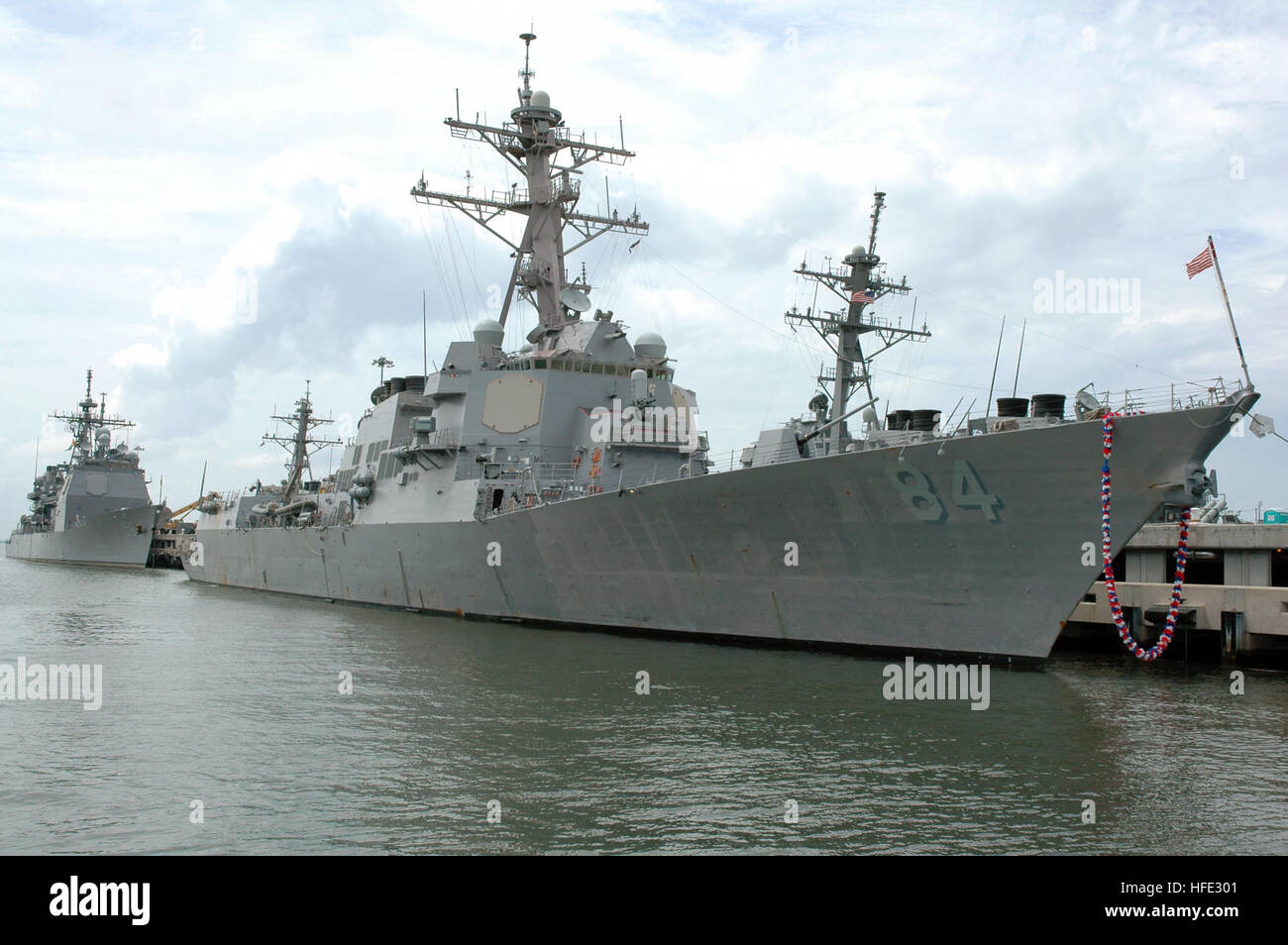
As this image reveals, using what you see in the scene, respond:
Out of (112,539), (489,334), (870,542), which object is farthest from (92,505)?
(870,542)

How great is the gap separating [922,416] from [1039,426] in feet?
5.99

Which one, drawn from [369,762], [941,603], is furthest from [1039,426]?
[369,762]

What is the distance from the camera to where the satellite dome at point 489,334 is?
850 inches

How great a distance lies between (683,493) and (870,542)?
2965 millimetres

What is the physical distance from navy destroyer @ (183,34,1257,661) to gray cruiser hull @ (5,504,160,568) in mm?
30332

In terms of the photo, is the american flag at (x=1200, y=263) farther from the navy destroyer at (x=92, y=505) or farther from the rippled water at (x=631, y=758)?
the navy destroyer at (x=92, y=505)

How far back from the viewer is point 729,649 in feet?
48.0

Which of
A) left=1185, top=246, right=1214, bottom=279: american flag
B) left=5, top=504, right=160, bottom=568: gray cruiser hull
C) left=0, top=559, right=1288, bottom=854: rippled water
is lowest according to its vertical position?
left=0, top=559, right=1288, bottom=854: rippled water

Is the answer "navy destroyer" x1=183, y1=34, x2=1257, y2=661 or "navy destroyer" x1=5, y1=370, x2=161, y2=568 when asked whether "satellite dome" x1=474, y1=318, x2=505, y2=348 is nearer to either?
"navy destroyer" x1=183, y1=34, x2=1257, y2=661

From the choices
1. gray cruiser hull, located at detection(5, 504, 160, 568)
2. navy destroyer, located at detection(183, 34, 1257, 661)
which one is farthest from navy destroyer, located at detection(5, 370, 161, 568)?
navy destroyer, located at detection(183, 34, 1257, 661)

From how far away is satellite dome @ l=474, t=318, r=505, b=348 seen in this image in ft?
70.8

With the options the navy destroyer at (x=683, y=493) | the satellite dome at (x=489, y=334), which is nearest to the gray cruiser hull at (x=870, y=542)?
the navy destroyer at (x=683, y=493)

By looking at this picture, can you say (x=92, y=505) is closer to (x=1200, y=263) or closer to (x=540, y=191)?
(x=540, y=191)

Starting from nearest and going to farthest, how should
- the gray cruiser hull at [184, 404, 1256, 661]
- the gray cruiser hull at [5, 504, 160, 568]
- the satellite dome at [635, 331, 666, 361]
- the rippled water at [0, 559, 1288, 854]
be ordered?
the rippled water at [0, 559, 1288, 854] → the gray cruiser hull at [184, 404, 1256, 661] → the satellite dome at [635, 331, 666, 361] → the gray cruiser hull at [5, 504, 160, 568]
